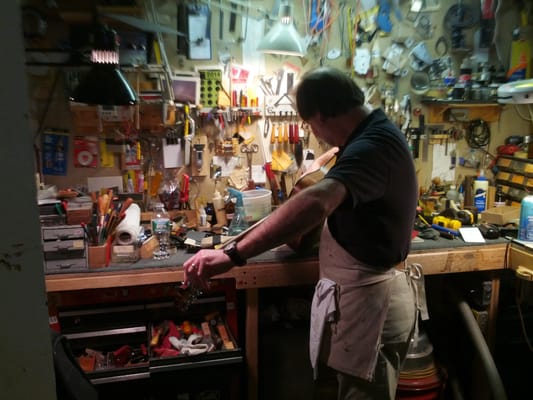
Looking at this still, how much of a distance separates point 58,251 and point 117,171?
67cm

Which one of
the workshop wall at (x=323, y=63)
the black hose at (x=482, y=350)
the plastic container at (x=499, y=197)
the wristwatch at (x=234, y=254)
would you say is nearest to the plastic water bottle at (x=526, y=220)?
the black hose at (x=482, y=350)

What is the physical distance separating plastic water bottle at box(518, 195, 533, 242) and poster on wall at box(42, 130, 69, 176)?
7.54ft

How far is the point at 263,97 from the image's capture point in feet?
8.34

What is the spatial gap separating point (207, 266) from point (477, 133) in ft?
7.37

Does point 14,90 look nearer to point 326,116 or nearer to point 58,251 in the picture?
point 326,116

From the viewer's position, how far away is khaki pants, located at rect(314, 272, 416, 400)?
1524 mm

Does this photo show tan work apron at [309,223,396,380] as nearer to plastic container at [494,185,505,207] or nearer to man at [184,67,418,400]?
man at [184,67,418,400]

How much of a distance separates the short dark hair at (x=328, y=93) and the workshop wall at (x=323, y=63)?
1.04m

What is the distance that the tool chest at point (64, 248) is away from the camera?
1842 millimetres

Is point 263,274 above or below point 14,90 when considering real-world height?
below

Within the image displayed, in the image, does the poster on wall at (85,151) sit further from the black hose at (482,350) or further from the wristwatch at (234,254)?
the black hose at (482,350)

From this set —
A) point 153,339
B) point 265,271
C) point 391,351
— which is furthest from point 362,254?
point 153,339

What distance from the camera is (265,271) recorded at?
1992 mm

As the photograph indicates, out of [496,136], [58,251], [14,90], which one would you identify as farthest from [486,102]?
[14,90]
